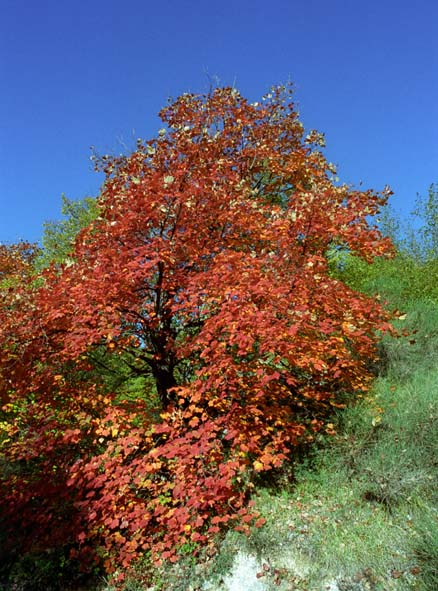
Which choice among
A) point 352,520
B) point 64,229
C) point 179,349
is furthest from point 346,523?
point 64,229

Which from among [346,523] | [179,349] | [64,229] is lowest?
[346,523]

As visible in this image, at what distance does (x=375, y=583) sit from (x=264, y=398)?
3.35m

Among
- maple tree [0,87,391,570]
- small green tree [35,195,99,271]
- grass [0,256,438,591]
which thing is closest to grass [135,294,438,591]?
grass [0,256,438,591]

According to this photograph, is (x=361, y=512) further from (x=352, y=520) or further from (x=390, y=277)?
(x=390, y=277)

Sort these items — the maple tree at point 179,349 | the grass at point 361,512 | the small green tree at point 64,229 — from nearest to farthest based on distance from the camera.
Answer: the grass at point 361,512
the maple tree at point 179,349
the small green tree at point 64,229

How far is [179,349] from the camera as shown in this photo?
22.9ft

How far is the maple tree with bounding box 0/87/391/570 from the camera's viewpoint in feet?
19.9

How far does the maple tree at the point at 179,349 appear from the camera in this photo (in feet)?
19.9

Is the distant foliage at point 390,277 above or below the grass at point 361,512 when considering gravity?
above

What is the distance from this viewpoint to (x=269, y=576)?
540 centimetres

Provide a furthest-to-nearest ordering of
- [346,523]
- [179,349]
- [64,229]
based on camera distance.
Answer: [64,229] < [179,349] < [346,523]

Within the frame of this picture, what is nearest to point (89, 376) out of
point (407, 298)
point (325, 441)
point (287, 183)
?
point (325, 441)

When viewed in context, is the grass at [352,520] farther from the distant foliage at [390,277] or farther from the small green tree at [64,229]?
the small green tree at [64,229]

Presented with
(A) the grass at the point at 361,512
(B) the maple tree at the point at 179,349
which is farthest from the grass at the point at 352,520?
(B) the maple tree at the point at 179,349
